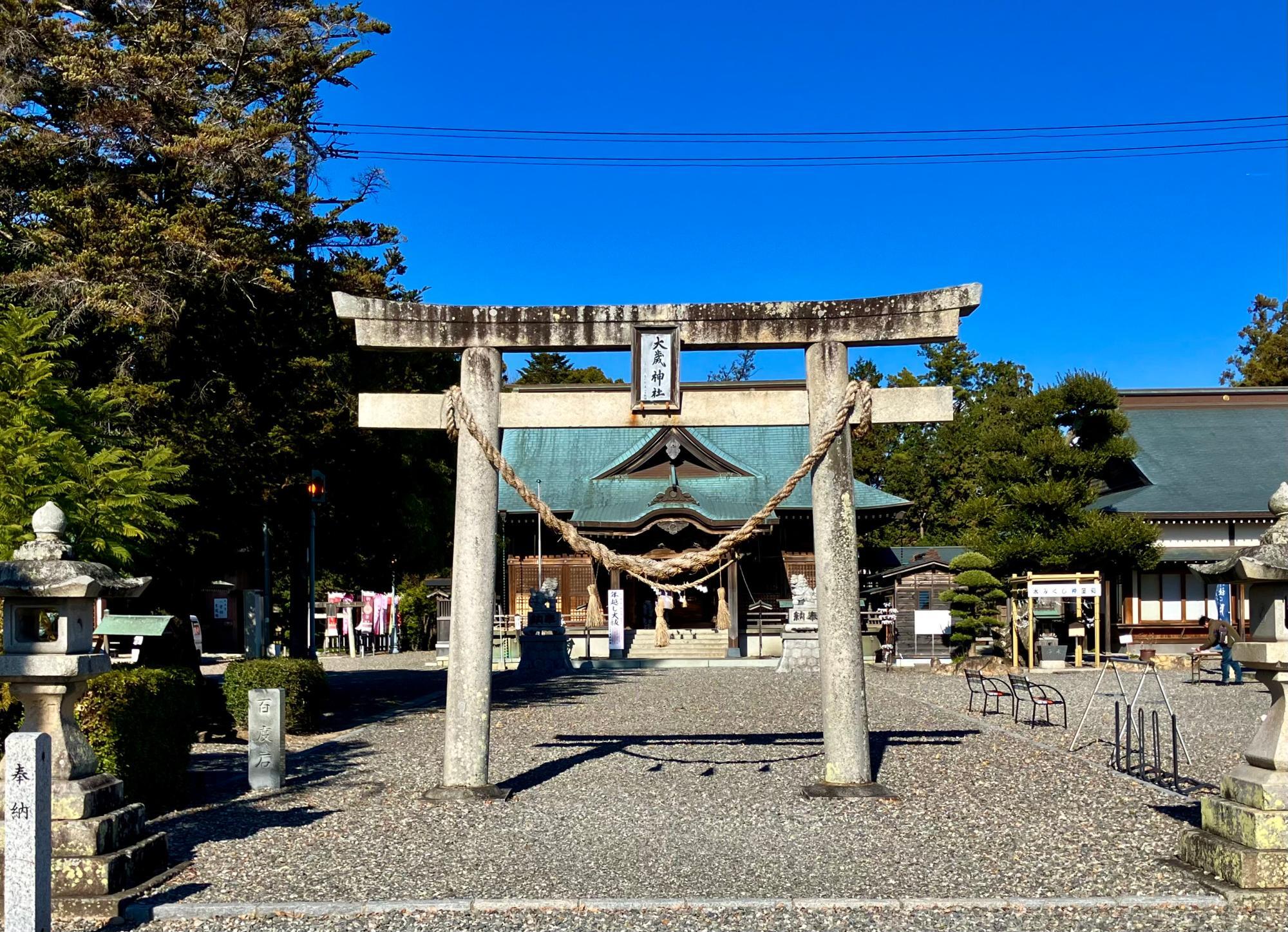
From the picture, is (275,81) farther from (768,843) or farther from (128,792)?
(768,843)

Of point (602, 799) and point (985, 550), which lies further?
point (985, 550)

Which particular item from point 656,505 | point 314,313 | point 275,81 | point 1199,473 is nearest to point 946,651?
point 656,505

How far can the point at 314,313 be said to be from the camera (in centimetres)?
1513

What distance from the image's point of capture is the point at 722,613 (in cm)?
3084

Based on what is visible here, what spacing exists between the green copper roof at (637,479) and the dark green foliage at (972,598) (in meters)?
4.51

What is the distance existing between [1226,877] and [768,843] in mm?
2834

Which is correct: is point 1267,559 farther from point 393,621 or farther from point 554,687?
point 393,621

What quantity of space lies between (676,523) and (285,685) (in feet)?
54.1

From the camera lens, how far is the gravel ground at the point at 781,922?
19.0ft

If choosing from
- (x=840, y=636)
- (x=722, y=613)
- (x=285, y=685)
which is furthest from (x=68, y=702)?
(x=722, y=613)

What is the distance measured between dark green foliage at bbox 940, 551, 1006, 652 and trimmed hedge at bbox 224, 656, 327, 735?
1612 cm

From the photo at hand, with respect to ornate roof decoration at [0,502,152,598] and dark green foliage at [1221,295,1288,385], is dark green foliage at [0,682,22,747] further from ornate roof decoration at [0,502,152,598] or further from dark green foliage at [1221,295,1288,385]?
dark green foliage at [1221,295,1288,385]

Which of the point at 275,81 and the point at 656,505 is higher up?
the point at 275,81

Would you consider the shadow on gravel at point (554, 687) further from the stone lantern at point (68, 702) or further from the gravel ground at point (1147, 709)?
the stone lantern at point (68, 702)
